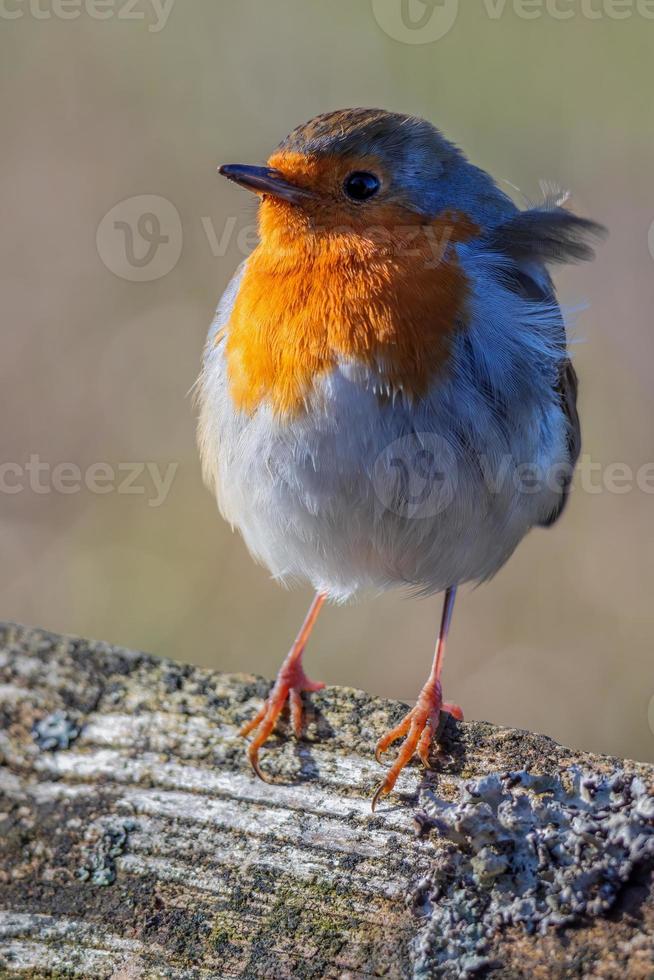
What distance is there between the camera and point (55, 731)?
3020mm

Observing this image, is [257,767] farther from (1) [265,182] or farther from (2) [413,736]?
(1) [265,182]

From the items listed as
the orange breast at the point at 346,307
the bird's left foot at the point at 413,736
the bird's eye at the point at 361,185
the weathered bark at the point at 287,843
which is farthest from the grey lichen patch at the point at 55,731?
the bird's eye at the point at 361,185

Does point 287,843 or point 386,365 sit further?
point 386,365

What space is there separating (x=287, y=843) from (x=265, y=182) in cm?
182

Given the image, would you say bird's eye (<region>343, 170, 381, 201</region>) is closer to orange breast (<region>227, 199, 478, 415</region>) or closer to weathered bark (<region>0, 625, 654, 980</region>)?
orange breast (<region>227, 199, 478, 415</region>)

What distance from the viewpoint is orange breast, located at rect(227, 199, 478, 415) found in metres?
3.11

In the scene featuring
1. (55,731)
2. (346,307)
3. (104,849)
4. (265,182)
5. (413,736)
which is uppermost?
(265,182)

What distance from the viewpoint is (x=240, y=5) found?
263 inches

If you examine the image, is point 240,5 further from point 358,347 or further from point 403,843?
point 403,843

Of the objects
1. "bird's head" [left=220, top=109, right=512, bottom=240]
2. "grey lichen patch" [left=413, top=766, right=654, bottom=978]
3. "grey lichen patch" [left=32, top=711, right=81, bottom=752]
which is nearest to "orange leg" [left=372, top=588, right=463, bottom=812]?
"grey lichen patch" [left=413, top=766, right=654, bottom=978]

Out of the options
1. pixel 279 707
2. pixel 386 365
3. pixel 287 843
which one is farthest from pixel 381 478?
pixel 287 843

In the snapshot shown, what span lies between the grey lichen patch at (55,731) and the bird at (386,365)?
0.50 meters

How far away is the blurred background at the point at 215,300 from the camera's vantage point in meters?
5.43

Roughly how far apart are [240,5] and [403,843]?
5.61m
